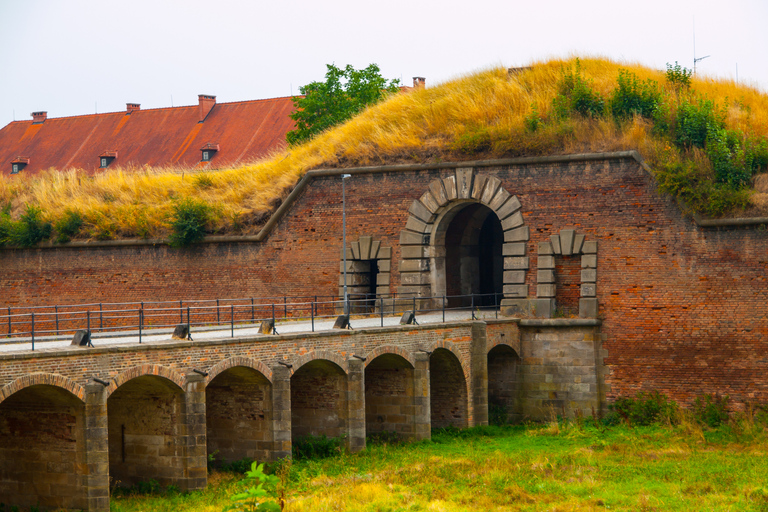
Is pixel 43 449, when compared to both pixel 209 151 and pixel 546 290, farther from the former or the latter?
pixel 209 151

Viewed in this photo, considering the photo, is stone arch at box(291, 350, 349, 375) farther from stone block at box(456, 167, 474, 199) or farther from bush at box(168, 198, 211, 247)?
bush at box(168, 198, 211, 247)

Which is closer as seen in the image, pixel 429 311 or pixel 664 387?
pixel 664 387

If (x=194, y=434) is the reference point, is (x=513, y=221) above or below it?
above

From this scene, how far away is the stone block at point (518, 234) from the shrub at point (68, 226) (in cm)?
1520

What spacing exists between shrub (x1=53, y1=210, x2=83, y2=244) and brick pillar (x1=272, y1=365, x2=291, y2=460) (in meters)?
16.1

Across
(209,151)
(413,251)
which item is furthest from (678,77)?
(209,151)

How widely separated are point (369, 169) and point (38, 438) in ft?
49.7

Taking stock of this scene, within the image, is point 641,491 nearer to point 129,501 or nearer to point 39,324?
point 129,501

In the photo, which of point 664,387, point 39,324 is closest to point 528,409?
point 664,387

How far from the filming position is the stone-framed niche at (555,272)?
96.7 feet

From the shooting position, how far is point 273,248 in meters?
33.4

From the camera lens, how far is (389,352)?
2538cm

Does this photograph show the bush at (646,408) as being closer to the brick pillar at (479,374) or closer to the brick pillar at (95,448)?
the brick pillar at (479,374)

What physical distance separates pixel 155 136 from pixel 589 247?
36.3m
